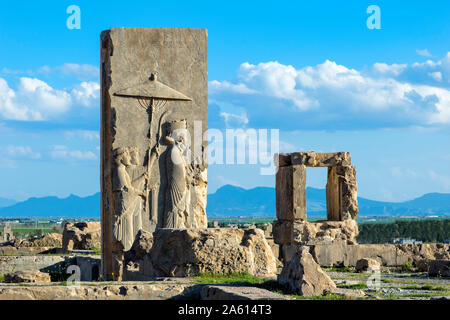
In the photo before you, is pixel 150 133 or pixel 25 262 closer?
pixel 150 133

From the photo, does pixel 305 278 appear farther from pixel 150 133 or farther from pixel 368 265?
pixel 150 133

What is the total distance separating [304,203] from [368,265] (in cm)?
354

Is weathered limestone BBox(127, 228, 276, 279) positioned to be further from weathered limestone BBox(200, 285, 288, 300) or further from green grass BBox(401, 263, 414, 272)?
green grass BBox(401, 263, 414, 272)

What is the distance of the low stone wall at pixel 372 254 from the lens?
1479 cm

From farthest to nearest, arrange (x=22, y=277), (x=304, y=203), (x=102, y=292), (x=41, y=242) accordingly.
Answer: (x=41, y=242), (x=304, y=203), (x=22, y=277), (x=102, y=292)

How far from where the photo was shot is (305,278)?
292 inches

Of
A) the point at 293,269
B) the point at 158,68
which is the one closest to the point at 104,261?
the point at 158,68

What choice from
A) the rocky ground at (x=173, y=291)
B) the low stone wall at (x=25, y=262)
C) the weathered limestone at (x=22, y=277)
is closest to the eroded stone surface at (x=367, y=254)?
the weathered limestone at (x=22, y=277)

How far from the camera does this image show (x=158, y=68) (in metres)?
15.2

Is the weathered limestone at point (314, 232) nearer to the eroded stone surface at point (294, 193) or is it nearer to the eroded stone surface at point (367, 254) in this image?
the eroded stone surface at point (294, 193)

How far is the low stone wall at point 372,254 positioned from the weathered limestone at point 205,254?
5059mm

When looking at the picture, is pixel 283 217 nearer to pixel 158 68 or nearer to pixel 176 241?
pixel 158 68

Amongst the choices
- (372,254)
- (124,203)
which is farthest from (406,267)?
(124,203)

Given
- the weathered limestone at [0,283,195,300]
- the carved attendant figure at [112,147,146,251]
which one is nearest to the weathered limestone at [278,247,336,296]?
the weathered limestone at [0,283,195,300]
